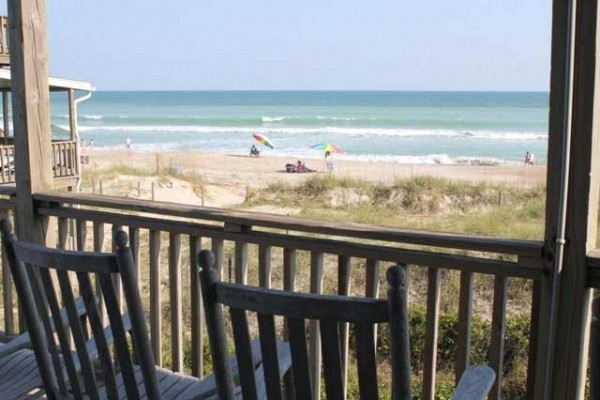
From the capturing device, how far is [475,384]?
56.1 inches

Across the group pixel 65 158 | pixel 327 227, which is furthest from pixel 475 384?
pixel 65 158

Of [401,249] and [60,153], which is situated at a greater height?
[401,249]

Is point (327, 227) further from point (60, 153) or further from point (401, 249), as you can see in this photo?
point (60, 153)

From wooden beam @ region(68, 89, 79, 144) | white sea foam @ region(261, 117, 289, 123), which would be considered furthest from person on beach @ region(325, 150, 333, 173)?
white sea foam @ region(261, 117, 289, 123)

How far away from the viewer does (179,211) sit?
264cm

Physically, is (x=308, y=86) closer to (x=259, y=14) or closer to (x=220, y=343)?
(x=259, y=14)

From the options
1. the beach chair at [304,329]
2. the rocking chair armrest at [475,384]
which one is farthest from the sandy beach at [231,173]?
the beach chair at [304,329]

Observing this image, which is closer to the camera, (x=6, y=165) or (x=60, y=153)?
(x=60, y=153)

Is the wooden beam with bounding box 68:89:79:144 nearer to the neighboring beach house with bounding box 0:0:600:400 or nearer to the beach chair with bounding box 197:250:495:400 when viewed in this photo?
the neighboring beach house with bounding box 0:0:600:400

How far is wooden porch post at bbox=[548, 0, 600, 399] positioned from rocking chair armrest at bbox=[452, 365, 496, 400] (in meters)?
0.60

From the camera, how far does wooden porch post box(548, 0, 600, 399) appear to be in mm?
1835

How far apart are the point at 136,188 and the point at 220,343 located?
1669cm

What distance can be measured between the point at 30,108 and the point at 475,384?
2.29 meters

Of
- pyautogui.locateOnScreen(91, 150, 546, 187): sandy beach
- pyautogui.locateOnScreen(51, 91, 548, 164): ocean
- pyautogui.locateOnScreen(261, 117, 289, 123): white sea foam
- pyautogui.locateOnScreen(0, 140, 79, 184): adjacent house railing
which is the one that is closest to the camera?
pyautogui.locateOnScreen(0, 140, 79, 184): adjacent house railing
